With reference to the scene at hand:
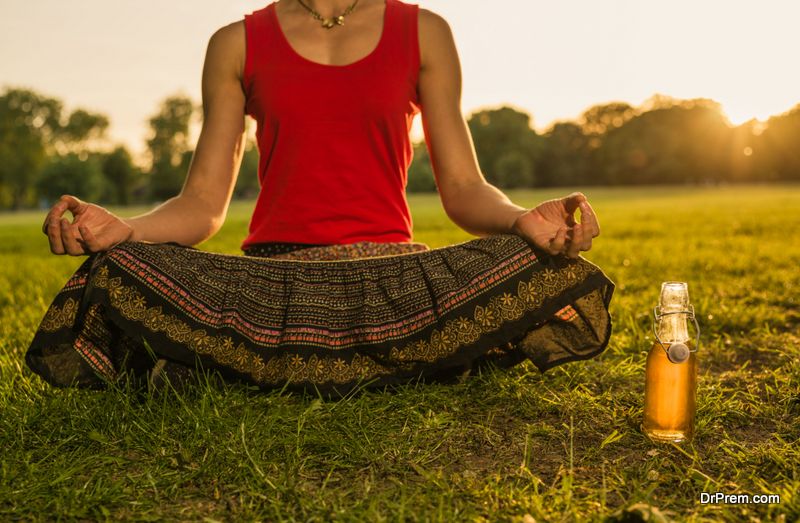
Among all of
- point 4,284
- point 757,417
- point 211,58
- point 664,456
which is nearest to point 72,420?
point 211,58

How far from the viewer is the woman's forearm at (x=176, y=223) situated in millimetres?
2826

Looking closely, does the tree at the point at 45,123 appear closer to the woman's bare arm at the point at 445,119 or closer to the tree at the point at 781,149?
the tree at the point at 781,149

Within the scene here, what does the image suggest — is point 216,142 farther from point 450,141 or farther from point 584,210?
point 584,210

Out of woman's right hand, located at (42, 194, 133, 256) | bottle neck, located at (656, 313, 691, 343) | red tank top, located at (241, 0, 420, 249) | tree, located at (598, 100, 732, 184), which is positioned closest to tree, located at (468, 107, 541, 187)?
tree, located at (598, 100, 732, 184)

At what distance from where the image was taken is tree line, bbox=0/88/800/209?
70062 millimetres

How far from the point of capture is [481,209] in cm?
299

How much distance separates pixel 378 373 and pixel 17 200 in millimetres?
77762

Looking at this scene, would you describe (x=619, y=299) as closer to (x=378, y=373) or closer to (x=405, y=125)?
Result: (x=405, y=125)

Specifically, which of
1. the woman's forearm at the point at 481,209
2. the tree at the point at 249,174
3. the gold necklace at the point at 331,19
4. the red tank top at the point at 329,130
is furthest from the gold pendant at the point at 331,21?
the tree at the point at 249,174

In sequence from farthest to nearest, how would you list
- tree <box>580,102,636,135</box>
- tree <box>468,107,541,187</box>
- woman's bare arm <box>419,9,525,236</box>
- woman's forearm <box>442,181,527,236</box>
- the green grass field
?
tree <box>580,102,636,135</box>
tree <box>468,107,541,187</box>
woman's bare arm <box>419,9,525,236</box>
woman's forearm <box>442,181,527,236</box>
the green grass field

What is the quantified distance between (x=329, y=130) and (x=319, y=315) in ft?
2.95

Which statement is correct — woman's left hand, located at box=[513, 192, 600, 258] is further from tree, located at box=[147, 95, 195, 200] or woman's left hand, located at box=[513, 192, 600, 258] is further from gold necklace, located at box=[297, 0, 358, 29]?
tree, located at box=[147, 95, 195, 200]

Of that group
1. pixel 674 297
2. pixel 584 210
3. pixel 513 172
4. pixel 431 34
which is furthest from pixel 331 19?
pixel 513 172

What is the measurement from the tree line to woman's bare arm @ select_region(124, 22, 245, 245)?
213 feet
